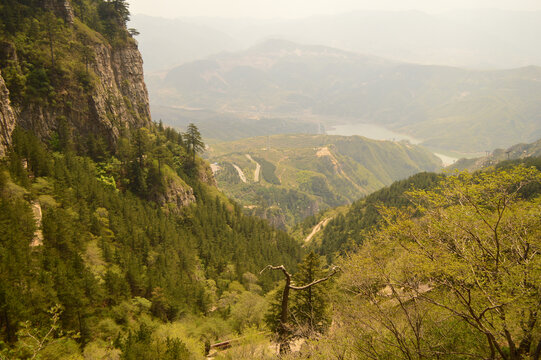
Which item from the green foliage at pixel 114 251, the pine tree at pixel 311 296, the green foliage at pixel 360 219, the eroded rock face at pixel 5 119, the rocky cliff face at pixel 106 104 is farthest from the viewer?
the green foliage at pixel 360 219

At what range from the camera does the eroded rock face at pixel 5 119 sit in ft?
132

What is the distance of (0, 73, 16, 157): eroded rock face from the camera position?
40.4 m

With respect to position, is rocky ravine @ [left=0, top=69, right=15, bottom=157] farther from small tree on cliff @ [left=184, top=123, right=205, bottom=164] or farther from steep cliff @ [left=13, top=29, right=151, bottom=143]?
small tree on cliff @ [left=184, top=123, right=205, bottom=164]

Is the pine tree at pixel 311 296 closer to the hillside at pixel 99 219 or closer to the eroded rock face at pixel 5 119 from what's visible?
the hillside at pixel 99 219

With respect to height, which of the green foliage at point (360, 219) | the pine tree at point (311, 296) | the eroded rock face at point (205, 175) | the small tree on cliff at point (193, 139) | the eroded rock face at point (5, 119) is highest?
the eroded rock face at point (5, 119)

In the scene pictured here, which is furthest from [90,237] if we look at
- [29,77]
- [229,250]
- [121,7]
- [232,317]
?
[121,7]

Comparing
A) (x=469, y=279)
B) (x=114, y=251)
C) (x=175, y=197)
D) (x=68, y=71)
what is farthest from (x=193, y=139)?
(x=469, y=279)

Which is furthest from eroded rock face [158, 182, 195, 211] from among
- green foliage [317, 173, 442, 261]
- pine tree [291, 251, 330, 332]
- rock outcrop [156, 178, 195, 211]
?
green foliage [317, 173, 442, 261]

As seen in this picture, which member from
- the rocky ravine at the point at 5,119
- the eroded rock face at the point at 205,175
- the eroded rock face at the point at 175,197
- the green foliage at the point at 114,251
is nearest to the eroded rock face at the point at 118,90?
the green foliage at the point at 114,251

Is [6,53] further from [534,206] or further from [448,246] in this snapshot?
[534,206]

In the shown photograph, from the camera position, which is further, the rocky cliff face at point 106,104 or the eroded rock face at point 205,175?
the eroded rock face at point 205,175

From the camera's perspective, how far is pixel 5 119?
1667 inches

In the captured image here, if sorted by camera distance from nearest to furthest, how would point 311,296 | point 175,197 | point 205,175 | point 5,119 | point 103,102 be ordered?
1. point 311,296
2. point 5,119
3. point 103,102
4. point 175,197
5. point 205,175

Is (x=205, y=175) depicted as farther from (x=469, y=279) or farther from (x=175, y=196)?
(x=469, y=279)
